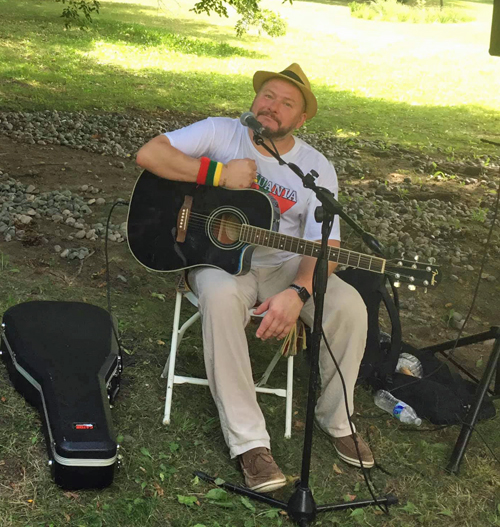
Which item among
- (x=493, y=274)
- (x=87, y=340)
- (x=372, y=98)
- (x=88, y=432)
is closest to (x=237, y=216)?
(x=87, y=340)

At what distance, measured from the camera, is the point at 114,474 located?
2891 mm

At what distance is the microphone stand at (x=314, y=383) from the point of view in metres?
2.62

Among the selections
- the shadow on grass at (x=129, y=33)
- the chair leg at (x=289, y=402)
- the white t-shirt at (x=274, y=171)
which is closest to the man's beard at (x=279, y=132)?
the white t-shirt at (x=274, y=171)

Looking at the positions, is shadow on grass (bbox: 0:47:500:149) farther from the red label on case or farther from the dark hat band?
the red label on case

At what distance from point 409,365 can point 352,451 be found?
0.89 meters

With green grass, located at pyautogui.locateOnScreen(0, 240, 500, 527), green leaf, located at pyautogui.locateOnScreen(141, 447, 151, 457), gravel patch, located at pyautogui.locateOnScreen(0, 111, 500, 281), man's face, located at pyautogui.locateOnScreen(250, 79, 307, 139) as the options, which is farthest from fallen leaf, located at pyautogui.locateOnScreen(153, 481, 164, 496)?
gravel patch, located at pyautogui.locateOnScreen(0, 111, 500, 281)

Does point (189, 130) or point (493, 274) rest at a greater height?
point (189, 130)

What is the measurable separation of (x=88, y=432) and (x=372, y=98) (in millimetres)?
11649

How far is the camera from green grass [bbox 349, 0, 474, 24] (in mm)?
23000

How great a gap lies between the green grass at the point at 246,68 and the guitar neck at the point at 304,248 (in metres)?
6.75

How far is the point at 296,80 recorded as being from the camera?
3.55 meters

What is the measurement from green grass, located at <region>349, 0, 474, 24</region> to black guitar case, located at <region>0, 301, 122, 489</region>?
21859 millimetres

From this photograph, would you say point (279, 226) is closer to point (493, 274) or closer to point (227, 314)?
point (227, 314)

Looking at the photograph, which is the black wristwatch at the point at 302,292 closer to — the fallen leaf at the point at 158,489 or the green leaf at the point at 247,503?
the green leaf at the point at 247,503
